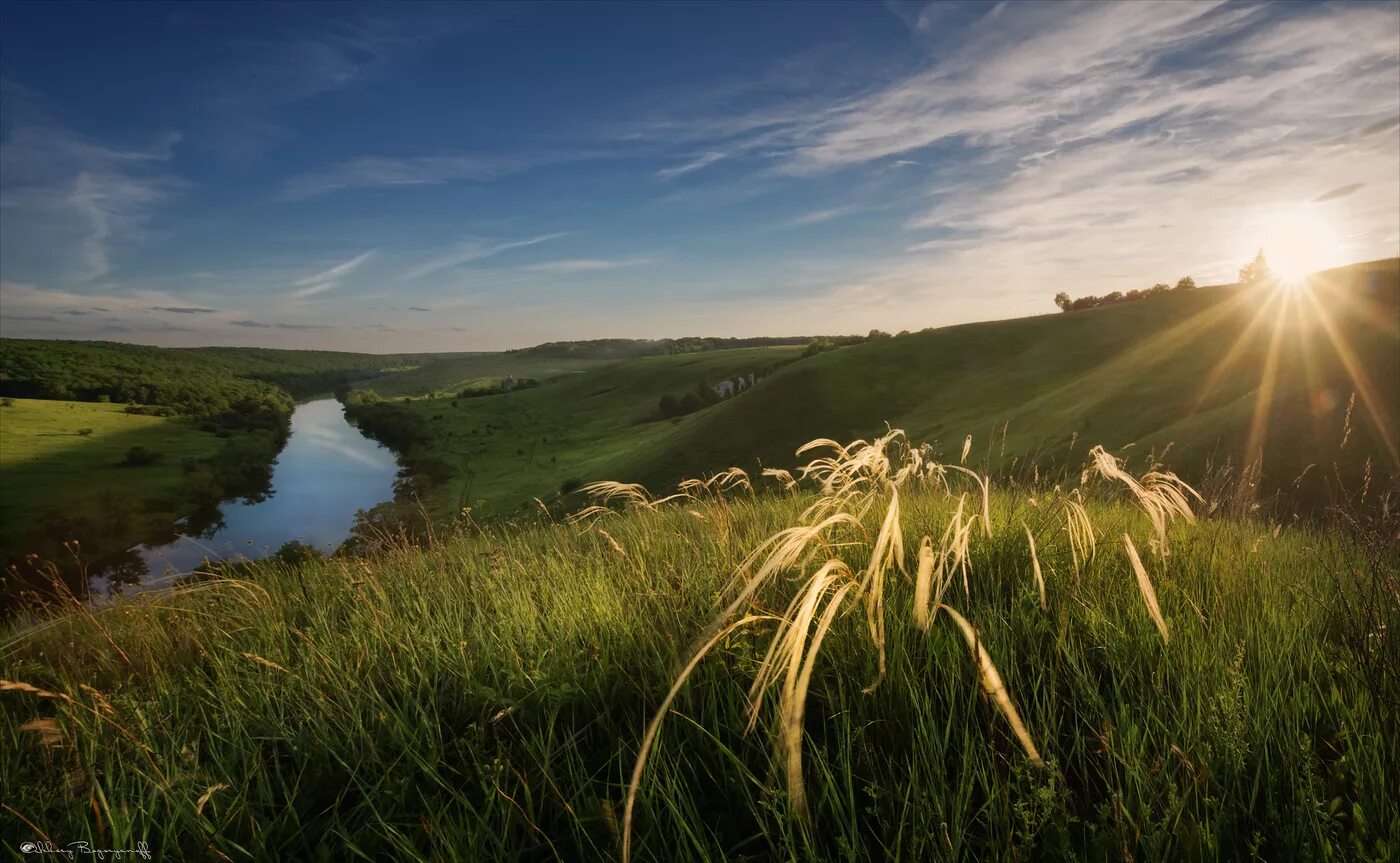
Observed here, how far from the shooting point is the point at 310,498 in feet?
317

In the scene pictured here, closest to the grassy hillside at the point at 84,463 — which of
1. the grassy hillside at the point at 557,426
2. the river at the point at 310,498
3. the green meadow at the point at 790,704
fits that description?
the river at the point at 310,498

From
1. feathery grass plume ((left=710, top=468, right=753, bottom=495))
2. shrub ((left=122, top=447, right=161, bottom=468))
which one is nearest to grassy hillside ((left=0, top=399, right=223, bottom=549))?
shrub ((left=122, top=447, right=161, bottom=468))

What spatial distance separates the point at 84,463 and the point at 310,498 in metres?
38.8

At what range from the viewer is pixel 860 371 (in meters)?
61.8

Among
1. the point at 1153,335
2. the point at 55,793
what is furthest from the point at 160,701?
the point at 1153,335

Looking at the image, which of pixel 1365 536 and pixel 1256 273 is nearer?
pixel 1365 536

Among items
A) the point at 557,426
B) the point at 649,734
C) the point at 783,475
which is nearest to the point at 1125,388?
the point at 783,475

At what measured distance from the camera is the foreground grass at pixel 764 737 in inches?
72.7

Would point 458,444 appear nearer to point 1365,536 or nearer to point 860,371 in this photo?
point 860,371

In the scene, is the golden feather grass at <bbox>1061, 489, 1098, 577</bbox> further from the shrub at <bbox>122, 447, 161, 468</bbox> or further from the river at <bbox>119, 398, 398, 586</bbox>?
the shrub at <bbox>122, 447, 161, 468</bbox>

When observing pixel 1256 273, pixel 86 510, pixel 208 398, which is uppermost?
pixel 1256 273

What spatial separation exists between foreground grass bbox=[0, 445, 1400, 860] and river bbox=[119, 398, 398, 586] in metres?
55.5

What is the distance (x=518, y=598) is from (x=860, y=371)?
61113 millimetres

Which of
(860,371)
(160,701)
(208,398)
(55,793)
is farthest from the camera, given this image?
(208,398)
